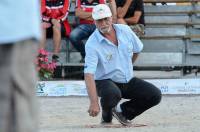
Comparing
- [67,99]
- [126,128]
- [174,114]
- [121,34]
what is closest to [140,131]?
[126,128]

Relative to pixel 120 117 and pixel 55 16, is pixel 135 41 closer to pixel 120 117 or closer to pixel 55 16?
pixel 120 117

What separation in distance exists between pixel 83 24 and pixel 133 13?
0.87 m

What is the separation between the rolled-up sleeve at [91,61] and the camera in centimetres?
734

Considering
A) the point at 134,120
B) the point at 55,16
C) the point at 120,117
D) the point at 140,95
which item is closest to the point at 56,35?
the point at 55,16

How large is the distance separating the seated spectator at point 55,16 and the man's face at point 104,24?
175 inches

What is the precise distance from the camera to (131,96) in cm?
786

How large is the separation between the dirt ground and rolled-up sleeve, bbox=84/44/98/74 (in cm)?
60

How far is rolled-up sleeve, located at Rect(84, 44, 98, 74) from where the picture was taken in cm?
734

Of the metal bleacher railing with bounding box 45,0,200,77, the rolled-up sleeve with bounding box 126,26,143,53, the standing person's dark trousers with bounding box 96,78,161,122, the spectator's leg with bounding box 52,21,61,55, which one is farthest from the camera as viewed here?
the metal bleacher railing with bounding box 45,0,200,77

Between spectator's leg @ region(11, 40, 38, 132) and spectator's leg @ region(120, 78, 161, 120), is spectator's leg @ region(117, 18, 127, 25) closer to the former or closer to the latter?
spectator's leg @ region(120, 78, 161, 120)

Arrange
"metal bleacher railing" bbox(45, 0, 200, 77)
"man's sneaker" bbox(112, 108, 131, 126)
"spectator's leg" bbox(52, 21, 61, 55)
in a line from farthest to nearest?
"metal bleacher railing" bbox(45, 0, 200, 77) → "spectator's leg" bbox(52, 21, 61, 55) → "man's sneaker" bbox(112, 108, 131, 126)

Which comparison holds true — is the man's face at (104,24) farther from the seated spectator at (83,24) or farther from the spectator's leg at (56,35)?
the spectator's leg at (56,35)

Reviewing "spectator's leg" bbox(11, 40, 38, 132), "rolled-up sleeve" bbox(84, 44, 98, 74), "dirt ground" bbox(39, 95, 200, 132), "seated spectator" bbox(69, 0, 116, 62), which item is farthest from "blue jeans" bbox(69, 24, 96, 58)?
"spectator's leg" bbox(11, 40, 38, 132)

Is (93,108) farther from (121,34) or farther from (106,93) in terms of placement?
(121,34)
